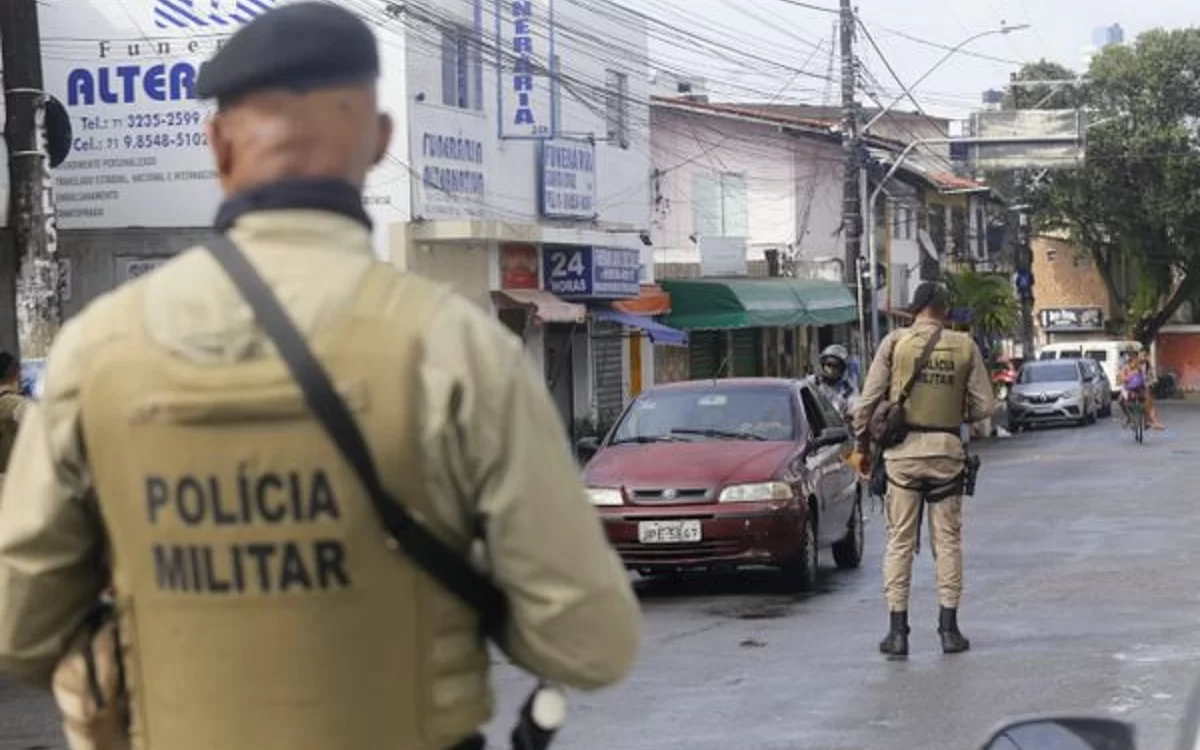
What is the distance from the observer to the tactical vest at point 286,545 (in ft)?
9.77

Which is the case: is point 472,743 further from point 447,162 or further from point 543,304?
point 543,304

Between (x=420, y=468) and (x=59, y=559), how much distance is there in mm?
554

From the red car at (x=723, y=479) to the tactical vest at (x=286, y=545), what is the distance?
504 inches

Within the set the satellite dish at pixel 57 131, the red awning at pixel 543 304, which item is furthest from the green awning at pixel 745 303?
the satellite dish at pixel 57 131

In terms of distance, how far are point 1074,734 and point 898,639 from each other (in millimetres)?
8785

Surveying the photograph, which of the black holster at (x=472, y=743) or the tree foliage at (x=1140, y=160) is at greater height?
the tree foliage at (x=1140, y=160)

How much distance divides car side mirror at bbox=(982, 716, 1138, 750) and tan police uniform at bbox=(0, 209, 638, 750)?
34.1 inches

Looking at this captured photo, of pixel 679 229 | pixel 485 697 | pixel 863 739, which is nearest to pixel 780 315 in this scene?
pixel 679 229

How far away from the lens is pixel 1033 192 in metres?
71.0

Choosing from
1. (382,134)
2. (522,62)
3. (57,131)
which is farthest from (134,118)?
(382,134)

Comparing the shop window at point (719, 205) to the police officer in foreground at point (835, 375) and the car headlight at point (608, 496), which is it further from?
the car headlight at point (608, 496)

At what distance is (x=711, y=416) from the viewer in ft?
57.1

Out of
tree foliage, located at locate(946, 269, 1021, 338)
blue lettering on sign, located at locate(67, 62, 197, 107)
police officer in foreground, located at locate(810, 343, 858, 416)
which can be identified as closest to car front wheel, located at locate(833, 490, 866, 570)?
police officer in foreground, located at locate(810, 343, 858, 416)

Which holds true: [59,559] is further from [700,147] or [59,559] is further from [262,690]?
[700,147]
